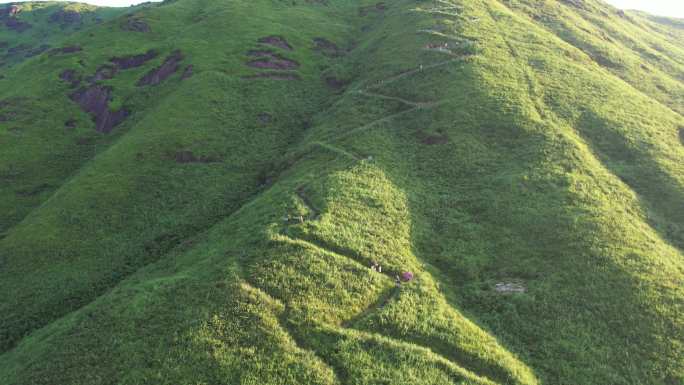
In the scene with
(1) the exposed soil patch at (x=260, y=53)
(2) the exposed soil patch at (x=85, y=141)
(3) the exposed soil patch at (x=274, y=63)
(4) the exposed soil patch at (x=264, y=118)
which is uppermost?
(1) the exposed soil patch at (x=260, y=53)

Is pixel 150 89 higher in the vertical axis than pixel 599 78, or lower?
lower

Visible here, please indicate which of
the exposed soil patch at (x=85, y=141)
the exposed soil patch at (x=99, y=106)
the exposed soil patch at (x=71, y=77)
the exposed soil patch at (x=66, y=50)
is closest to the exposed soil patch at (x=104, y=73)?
the exposed soil patch at (x=71, y=77)

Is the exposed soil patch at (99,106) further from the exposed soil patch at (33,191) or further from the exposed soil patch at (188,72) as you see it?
the exposed soil patch at (33,191)

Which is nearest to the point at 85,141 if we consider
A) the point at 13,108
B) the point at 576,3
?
the point at 13,108

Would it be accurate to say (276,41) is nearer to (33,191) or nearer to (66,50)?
(66,50)

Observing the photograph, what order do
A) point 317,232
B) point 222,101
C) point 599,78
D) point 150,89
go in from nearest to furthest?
point 317,232
point 599,78
point 222,101
point 150,89

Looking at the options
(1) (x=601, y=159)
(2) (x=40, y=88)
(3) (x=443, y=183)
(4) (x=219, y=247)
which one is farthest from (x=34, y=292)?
(2) (x=40, y=88)

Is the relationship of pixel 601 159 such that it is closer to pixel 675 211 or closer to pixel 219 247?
pixel 675 211
